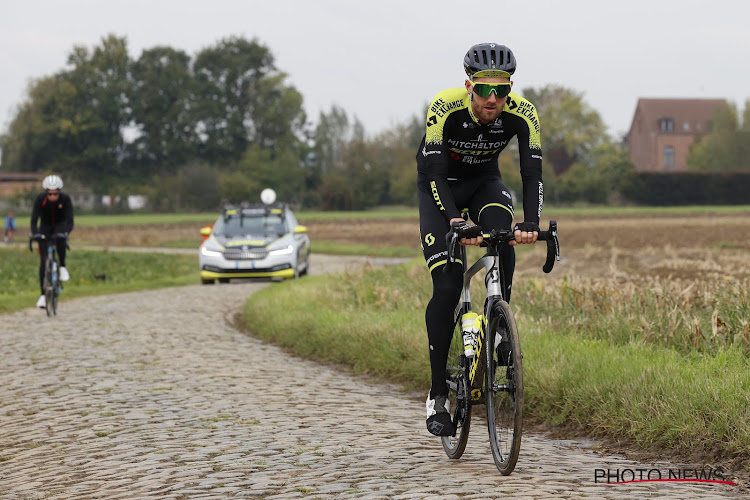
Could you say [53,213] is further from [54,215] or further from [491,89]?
[491,89]

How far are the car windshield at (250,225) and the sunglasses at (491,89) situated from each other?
17875mm

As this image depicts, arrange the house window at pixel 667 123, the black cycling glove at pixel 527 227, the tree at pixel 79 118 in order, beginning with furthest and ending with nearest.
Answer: the house window at pixel 667 123 < the tree at pixel 79 118 < the black cycling glove at pixel 527 227

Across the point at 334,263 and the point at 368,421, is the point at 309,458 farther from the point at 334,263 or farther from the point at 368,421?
the point at 334,263

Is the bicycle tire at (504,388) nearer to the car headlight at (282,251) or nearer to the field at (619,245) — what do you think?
the field at (619,245)

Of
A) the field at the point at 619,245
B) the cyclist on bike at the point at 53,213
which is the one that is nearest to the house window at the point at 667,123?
the field at the point at 619,245

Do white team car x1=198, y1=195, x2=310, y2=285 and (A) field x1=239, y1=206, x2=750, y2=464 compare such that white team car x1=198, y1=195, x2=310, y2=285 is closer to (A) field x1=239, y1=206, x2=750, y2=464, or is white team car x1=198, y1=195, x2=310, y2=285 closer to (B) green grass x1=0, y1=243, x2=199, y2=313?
(B) green grass x1=0, y1=243, x2=199, y2=313

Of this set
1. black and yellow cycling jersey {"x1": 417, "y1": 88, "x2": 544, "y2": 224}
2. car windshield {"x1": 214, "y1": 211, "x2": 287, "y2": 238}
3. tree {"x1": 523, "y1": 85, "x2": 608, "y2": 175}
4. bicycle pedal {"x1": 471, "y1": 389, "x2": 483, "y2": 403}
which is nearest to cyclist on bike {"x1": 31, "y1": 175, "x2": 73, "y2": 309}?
car windshield {"x1": 214, "y1": 211, "x2": 287, "y2": 238}

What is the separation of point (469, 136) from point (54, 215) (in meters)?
11.6

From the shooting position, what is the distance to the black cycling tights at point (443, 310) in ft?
20.4

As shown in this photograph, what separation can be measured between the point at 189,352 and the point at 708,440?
6.91 metres

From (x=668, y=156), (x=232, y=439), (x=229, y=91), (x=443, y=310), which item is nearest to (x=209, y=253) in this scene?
(x=232, y=439)

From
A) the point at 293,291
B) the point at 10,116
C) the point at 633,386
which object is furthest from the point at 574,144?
the point at 633,386

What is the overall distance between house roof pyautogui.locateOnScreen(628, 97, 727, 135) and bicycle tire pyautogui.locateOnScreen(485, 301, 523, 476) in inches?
5053

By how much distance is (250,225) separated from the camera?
2402cm
